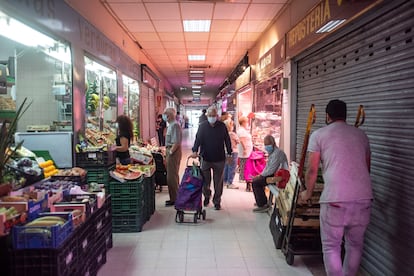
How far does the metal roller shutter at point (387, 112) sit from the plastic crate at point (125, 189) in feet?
8.78

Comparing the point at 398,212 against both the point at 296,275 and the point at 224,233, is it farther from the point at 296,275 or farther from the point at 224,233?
the point at 224,233

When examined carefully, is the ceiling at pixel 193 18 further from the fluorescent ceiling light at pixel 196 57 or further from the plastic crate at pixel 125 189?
the plastic crate at pixel 125 189

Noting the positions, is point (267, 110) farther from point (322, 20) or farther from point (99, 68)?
point (322, 20)

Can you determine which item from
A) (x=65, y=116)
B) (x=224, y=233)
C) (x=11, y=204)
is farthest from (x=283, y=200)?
(x=65, y=116)

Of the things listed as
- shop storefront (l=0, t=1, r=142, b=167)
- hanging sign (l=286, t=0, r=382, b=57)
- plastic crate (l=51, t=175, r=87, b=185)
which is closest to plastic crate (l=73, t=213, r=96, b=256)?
plastic crate (l=51, t=175, r=87, b=185)

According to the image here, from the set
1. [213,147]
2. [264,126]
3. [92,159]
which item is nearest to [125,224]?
[92,159]

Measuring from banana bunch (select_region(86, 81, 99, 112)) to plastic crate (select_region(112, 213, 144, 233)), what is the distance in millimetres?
1893

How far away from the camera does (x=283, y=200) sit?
12.4 ft

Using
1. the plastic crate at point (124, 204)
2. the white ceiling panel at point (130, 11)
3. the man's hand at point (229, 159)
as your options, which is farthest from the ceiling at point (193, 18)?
the plastic crate at point (124, 204)

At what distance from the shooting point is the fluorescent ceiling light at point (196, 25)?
7.01 metres

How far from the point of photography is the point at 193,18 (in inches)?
267

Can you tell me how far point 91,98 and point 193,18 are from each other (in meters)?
2.60

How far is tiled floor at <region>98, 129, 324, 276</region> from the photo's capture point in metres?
3.41

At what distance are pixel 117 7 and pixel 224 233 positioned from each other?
4.21 meters
